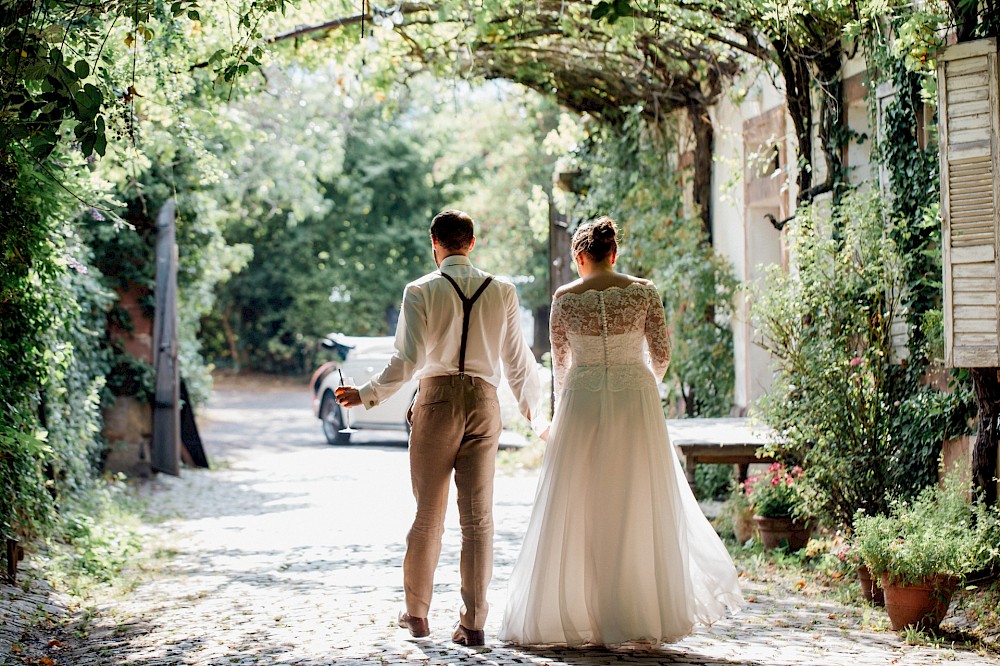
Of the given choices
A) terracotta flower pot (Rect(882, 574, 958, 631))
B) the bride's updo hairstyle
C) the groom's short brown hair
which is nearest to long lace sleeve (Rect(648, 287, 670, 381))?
the bride's updo hairstyle

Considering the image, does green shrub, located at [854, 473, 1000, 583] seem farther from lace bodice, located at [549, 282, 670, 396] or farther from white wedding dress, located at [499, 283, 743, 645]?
lace bodice, located at [549, 282, 670, 396]

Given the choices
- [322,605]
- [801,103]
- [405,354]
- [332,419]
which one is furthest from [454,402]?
[332,419]

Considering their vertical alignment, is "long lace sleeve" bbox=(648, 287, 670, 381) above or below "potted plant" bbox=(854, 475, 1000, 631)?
above

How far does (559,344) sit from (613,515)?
85cm

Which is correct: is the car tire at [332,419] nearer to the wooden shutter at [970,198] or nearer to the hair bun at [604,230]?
the wooden shutter at [970,198]

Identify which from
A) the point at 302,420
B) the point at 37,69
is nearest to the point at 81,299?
the point at 37,69

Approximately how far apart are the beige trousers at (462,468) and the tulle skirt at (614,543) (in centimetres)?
18

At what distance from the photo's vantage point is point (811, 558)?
7789 millimetres

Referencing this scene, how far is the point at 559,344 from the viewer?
5469mm

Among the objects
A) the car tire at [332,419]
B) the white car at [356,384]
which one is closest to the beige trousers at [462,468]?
the white car at [356,384]

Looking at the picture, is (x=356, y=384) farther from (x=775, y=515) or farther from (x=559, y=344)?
(x=559, y=344)

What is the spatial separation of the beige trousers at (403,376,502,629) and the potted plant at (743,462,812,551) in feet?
10.5

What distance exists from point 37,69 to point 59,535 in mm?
4401

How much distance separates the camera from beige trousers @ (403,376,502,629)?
5273 millimetres
